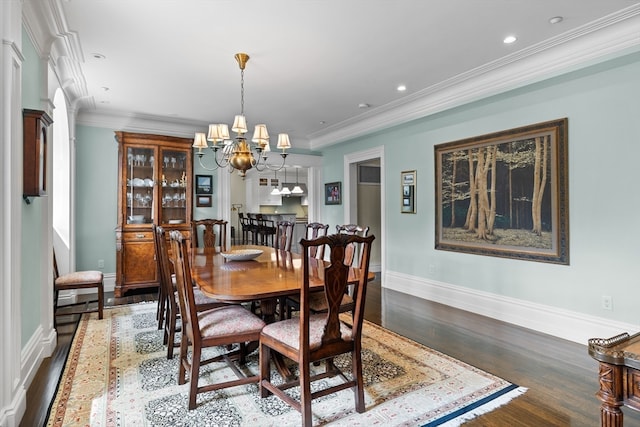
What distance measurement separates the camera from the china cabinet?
4.92 meters

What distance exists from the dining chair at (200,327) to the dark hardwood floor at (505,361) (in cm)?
82

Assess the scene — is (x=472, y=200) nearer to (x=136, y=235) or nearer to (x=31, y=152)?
(x=31, y=152)

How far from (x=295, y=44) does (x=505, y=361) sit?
312cm

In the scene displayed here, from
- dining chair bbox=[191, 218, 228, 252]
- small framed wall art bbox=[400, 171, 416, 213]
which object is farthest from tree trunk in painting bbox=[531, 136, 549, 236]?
dining chair bbox=[191, 218, 228, 252]

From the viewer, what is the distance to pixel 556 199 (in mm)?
3355

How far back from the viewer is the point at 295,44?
3.06 meters

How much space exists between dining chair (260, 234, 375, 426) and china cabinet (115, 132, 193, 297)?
355cm

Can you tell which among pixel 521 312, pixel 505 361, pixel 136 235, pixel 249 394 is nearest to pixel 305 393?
pixel 249 394

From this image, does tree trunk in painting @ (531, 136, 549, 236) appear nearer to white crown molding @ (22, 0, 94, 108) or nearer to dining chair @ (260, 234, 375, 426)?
dining chair @ (260, 234, 375, 426)

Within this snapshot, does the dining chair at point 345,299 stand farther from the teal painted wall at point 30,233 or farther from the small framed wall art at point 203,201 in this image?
the small framed wall art at point 203,201

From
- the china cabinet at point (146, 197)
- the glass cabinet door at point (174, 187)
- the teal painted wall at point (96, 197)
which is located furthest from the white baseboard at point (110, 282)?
the glass cabinet door at point (174, 187)

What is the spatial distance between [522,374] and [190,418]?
7.36 ft

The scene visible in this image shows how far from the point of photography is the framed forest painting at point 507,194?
11.0ft

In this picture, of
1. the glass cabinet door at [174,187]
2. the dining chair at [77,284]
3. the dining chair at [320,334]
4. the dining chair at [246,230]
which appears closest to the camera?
the dining chair at [320,334]
